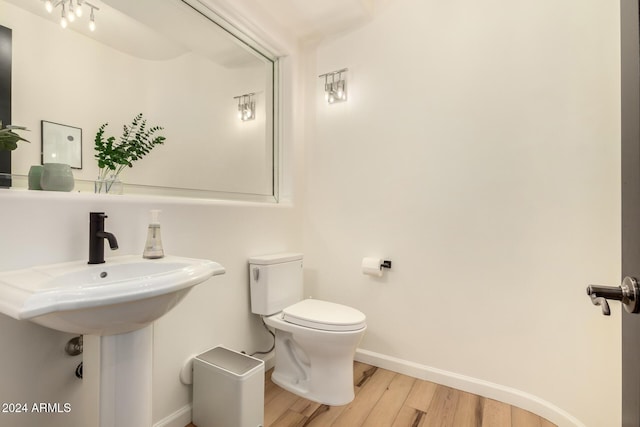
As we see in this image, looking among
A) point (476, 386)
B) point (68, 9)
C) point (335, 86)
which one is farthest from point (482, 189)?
point (68, 9)

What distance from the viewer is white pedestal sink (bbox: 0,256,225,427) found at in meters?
0.66

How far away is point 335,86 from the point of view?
6.89ft

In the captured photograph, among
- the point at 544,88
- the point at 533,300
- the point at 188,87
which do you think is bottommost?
the point at 533,300

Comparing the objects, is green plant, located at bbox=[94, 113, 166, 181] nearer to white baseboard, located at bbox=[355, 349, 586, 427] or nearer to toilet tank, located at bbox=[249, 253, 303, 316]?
toilet tank, located at bbox=[249, 253, 303, 316]

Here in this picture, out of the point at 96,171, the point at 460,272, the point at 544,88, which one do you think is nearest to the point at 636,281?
the point at 460,272

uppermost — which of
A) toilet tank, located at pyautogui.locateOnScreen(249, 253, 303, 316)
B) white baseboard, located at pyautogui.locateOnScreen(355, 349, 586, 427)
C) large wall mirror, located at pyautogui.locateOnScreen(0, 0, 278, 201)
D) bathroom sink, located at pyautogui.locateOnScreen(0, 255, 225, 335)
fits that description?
large wall mirror, located at pyautogui.locateOnScreen(0, 0, 278, 201)

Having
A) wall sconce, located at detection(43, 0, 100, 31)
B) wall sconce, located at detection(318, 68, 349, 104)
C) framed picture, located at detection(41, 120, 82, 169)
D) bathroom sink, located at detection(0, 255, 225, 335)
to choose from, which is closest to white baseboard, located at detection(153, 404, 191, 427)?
bathroom sink, located at detection(0, 255, 225, 335)

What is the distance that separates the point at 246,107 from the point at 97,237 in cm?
143

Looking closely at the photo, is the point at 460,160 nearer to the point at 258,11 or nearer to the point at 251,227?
the point at 251,227

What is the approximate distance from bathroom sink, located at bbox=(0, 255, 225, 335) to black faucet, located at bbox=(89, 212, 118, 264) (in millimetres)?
31

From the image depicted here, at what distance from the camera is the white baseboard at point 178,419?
1.31 meters

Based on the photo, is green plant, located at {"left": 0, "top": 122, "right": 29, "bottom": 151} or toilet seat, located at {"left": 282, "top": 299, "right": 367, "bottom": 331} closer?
green plant, located at {"left": 0, "top": 122, "right": 29, "bottom": 151}

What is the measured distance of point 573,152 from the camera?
141 centimetres

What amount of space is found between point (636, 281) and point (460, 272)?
1240mm
